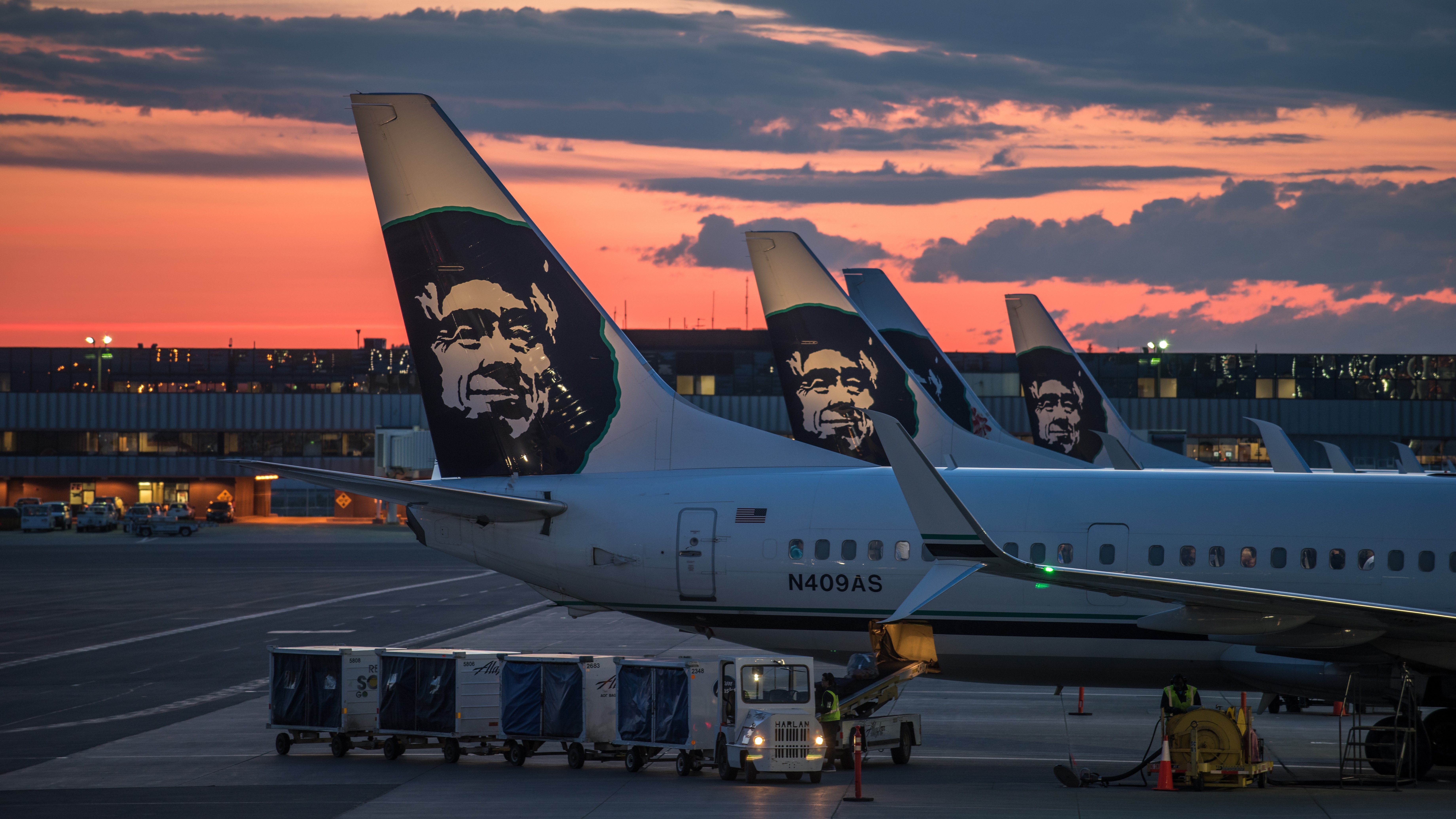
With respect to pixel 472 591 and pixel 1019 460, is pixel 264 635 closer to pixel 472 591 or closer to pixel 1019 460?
pixel 472 591

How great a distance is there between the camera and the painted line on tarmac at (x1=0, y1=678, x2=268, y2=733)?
1033 inches

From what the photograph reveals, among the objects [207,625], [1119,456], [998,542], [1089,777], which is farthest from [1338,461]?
[207,625]

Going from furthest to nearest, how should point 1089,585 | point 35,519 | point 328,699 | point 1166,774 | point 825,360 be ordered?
point 35,519
point 825,360
point 328,699
point 1166,774
point 1089,585

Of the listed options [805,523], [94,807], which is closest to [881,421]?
[805,523]

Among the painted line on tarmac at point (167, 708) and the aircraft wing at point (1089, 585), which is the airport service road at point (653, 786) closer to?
the painted line on tarmac at point (167, 708)

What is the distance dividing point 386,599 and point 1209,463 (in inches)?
2893

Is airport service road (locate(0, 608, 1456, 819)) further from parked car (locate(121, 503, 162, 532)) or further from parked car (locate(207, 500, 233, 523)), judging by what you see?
parked car (locate(207, 500, 233, 523))

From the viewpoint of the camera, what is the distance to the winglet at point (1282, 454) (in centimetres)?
2981

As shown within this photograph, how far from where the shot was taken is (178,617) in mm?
46031

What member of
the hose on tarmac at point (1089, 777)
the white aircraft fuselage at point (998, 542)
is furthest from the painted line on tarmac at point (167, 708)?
the hose on tarmac at point (1089, 777)

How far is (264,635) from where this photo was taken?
40906 millimetres

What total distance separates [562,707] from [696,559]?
3459 millimetres

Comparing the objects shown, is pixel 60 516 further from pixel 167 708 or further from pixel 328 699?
pixel 328 699

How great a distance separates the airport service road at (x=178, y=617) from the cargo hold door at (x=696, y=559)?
437 inches
